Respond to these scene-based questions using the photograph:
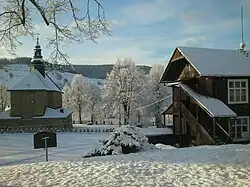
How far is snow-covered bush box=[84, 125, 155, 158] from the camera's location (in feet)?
57.1

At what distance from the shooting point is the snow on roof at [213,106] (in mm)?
28016

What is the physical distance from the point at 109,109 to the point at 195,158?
5532 cm

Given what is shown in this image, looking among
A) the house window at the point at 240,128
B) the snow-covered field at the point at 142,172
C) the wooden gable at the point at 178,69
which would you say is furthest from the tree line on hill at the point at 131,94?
the snow-covered field at the point at 142,172

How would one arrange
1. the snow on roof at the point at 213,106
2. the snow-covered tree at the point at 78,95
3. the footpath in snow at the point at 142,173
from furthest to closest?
the snow-covered tree at the point at 78,95 < the snow on roof at the point at 213,106 < the footpath in snow at the point at 142,173

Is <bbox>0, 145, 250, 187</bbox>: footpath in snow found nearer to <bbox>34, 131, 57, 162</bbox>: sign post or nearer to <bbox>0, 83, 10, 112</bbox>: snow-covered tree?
<bbox>34, 131, 57, 162</bbox>: sign post

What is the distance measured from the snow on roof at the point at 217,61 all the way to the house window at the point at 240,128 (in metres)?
3.97

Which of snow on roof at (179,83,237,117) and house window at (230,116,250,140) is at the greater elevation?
snow on roof at (179,83,237,117)

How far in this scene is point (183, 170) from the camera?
11242 millimetres

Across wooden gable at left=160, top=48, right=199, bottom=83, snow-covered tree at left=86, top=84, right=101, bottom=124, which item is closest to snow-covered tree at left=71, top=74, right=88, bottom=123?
snow-covered tree at left=86, top=84, right=101, bottom=124

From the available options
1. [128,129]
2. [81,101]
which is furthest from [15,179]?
[81,101]

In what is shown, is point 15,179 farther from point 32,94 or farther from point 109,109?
A: point 109,109

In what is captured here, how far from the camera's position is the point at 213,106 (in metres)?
28.8

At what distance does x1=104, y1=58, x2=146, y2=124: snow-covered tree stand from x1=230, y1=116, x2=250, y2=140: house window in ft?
114

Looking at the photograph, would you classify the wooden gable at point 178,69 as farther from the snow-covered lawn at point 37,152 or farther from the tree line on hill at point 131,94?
the tree line on hill at point 131,94
